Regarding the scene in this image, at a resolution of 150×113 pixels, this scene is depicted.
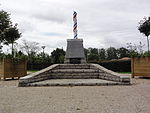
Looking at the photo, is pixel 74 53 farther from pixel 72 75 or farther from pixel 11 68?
pixel 11 68

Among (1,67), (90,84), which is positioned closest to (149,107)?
(90,84)

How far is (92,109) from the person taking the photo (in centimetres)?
465

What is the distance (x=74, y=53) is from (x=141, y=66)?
17.8 feet

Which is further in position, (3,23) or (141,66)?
(3,23)

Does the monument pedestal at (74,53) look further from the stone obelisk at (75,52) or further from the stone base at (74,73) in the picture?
the stone base at (74,73)

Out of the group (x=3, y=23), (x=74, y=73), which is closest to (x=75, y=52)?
(x=74, y=73)

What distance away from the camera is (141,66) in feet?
42.3

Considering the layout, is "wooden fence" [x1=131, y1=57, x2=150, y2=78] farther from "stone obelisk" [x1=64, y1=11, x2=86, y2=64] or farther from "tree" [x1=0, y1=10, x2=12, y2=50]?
"tree" [x1=0, y1=10, x2=12, y2=50]

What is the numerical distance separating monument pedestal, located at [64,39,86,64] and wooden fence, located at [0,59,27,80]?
3.58m

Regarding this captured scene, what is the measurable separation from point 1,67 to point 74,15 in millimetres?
7249

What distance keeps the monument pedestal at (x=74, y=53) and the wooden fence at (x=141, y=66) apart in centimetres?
427

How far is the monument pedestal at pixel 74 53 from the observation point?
53.6 feet

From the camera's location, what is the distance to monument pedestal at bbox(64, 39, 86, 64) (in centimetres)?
1633

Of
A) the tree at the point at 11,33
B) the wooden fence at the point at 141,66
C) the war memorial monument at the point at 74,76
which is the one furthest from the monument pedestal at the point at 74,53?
the tree at the point at 11,33
